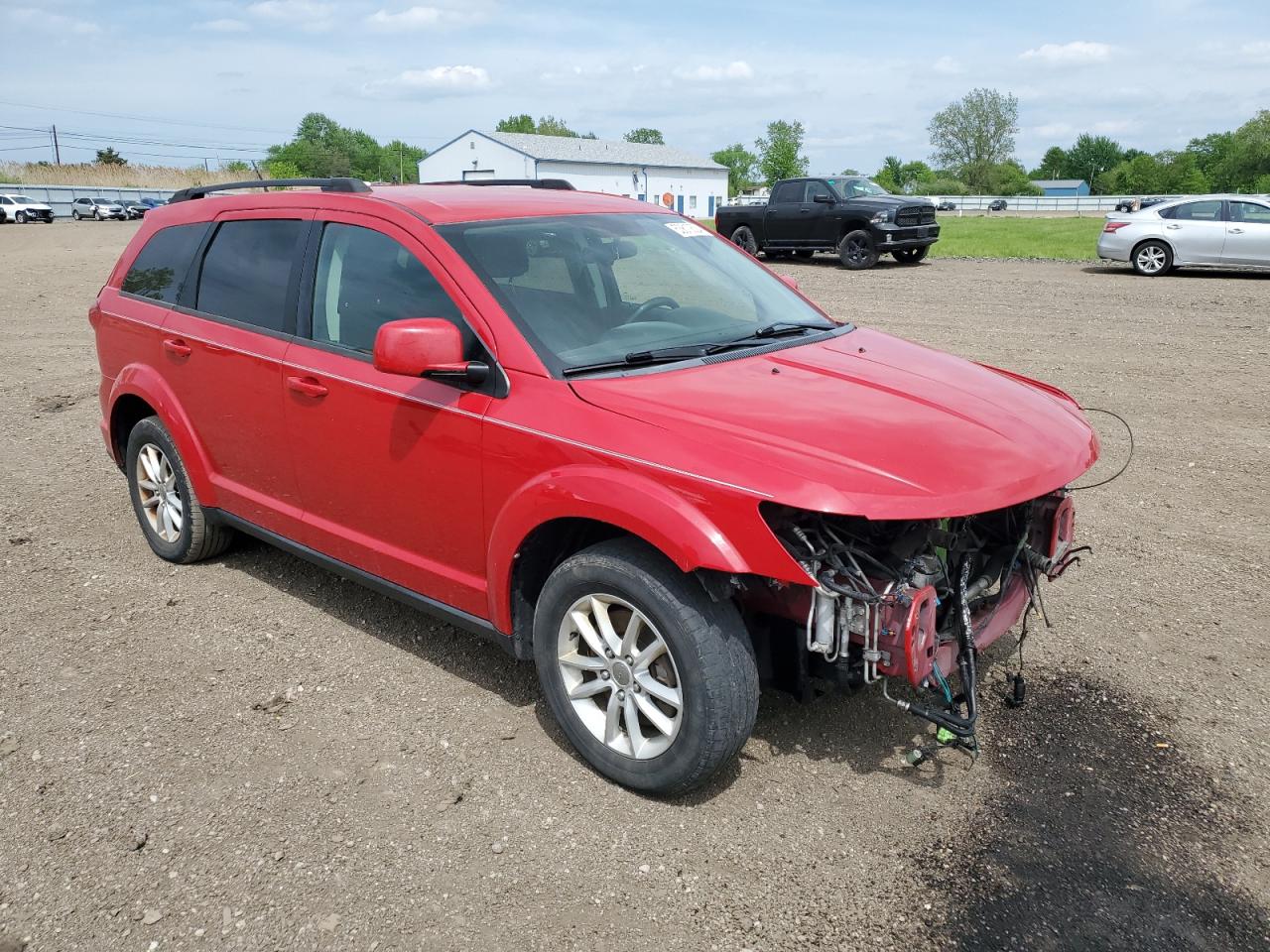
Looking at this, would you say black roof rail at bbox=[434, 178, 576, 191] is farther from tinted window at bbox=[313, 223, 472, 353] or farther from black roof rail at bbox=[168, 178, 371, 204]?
tinted window at bbox=[313, 223, 472, 353]

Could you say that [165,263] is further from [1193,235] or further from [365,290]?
[1193,235]

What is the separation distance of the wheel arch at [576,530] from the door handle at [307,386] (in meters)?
1.10

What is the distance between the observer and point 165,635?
4.68 m

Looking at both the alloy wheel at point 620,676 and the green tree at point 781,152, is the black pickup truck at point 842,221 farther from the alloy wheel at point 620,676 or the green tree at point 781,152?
the green tree at point 781,152

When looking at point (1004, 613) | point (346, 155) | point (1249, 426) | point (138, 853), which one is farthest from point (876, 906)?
point (346, 155)

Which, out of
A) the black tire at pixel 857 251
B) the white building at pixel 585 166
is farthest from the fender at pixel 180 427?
the white building at pixel 585 166

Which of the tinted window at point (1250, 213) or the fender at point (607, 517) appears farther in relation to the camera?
the tinted window at point (1250, 213)

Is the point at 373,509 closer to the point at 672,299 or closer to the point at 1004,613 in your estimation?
the point at 672,299

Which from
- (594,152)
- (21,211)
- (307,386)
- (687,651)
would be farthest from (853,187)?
(594,152)

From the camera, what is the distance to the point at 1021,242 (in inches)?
1137

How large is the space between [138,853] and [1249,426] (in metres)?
8.01

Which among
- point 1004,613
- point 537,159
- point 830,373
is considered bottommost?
point 1004,613

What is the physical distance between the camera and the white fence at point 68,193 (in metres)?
67.1

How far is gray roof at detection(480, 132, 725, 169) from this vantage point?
7675 cm
